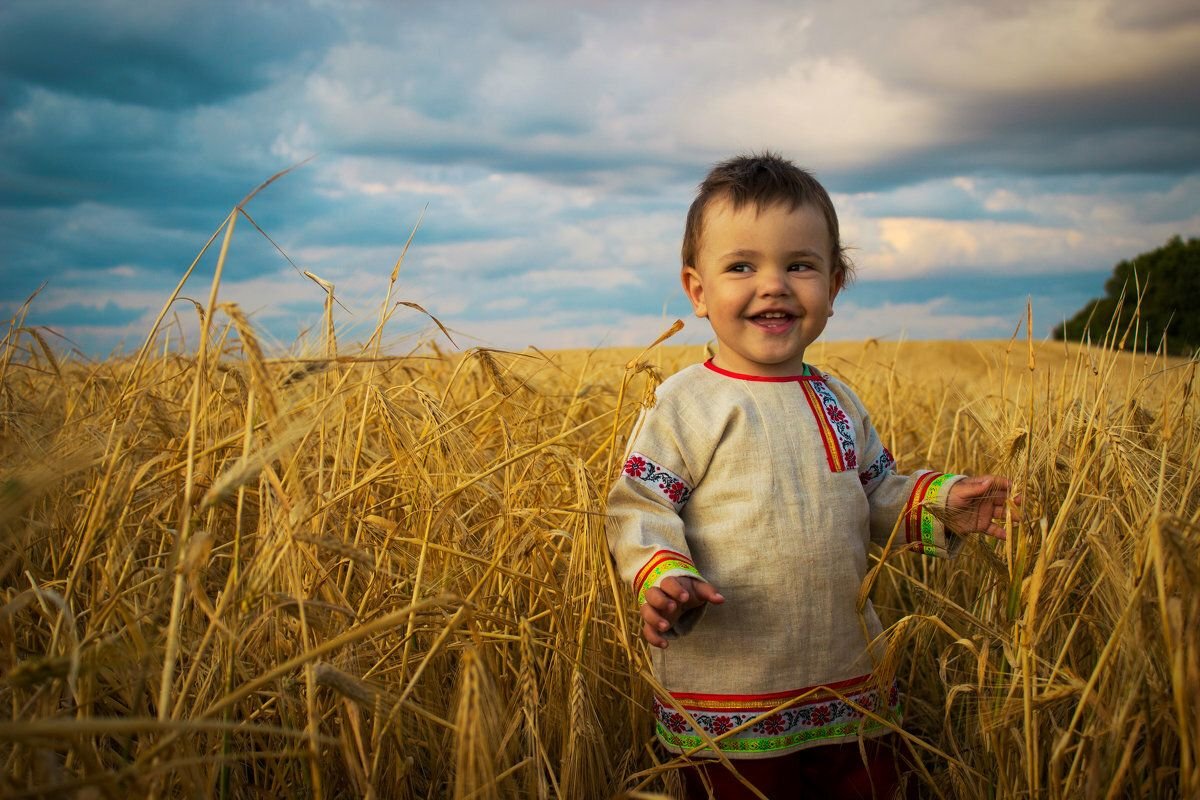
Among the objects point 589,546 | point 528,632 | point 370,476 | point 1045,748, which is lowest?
point 1045,748

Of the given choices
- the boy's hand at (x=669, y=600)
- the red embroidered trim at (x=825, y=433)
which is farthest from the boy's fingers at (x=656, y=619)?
the red embroidered trim at (x=825, y=433)

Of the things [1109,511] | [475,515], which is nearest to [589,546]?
[475,515]

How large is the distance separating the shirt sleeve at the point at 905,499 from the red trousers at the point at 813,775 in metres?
0.38

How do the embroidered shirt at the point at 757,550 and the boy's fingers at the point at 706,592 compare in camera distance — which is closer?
the boy's fingers at the point at 706,592

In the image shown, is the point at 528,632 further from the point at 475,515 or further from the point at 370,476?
the point at 475,515

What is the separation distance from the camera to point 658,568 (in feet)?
4.26

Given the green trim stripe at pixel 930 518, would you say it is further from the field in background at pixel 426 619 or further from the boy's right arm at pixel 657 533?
the boy's right arm at pixel 657 533

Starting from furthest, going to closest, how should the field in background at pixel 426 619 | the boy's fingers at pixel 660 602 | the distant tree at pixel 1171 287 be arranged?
the distant tree at pixel 1171 287
the boy's fingers at pixel 660 602
the field in background at pixel 426 619

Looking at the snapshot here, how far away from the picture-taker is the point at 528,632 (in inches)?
51.5

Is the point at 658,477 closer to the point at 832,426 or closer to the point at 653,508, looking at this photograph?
the point at 653,508

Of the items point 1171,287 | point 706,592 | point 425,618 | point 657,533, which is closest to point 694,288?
point 657,533

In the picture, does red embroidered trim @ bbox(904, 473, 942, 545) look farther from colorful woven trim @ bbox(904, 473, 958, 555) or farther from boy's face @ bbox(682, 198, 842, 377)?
boy's face @ bbox(682, 198, 842, 377)

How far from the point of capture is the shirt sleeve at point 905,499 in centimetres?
154

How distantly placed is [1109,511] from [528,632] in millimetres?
1005
